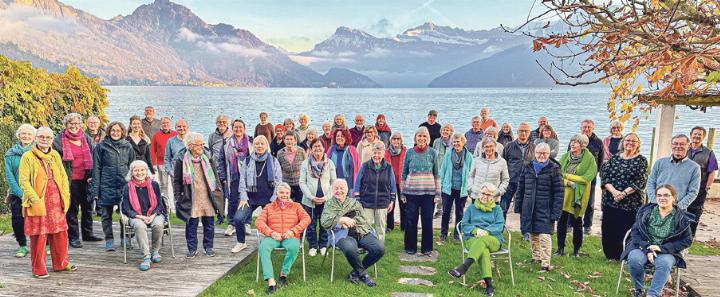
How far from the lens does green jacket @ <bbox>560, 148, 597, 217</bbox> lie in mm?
6816

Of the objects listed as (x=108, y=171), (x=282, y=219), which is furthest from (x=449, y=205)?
(x=108, y=171)

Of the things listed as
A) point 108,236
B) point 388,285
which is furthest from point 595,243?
point 108,236

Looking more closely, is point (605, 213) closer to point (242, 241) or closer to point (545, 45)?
point (545, 45)

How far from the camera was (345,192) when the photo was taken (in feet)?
20.6

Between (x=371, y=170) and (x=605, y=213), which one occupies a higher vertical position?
(x=371, y=170)

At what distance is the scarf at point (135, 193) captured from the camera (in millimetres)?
6332

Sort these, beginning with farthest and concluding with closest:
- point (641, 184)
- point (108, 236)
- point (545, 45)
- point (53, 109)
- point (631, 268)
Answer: point (53, 109), point (108, 236), point (641, 184), point (631, 268), point (545, 45)

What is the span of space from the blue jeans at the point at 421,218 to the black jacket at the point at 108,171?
398 cm

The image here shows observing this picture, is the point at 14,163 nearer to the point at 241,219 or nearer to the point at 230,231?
the point at 241,219

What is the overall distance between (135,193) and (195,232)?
94cm

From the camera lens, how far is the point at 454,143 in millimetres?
7602

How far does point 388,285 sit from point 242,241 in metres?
2.32

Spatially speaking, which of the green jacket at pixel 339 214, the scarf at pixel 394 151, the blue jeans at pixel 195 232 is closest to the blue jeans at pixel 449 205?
the scarf at pixel 394 151

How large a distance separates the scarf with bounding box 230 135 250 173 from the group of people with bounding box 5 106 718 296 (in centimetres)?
2
